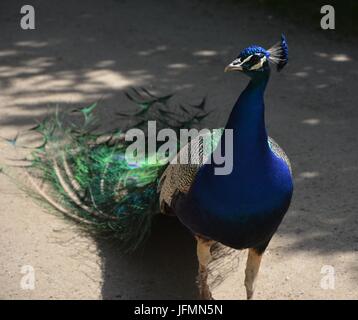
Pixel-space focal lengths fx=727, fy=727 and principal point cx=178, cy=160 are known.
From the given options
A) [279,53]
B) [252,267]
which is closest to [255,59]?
[279,53]

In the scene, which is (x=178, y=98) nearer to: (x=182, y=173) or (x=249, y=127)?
(x=182, y=173)

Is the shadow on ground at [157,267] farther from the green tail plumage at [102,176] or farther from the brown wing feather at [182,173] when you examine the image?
the brown wing feather at [182,173]

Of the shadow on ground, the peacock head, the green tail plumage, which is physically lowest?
the shadow on ground

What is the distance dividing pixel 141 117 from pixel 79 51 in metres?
1.93

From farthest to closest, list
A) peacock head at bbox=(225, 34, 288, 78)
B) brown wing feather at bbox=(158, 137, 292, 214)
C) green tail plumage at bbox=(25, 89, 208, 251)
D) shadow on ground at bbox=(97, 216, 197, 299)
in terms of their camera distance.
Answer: green tail plumage at bbox=(25, 89, 208, 251) < shadow on ground at bbox=(97, 216, 197, 299) < brown wing feather at bbox=(158, 137, 292, 214) < peacock head at bbox=(225, 34, 288, 78)

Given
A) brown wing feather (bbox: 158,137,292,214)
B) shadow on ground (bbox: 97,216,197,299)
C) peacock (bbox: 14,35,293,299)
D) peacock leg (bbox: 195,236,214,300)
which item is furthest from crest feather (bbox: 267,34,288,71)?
shadow on ground (bbox: 97,216,197,299)

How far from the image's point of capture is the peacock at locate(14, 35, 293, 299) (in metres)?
2.20

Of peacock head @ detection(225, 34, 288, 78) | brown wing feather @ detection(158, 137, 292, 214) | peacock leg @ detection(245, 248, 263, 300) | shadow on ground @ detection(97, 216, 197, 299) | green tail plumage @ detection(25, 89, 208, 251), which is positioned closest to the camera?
peacock head @ detection(225, 34, 288, 78)

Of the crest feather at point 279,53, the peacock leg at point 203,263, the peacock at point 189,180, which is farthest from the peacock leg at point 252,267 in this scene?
the crest feather at point 279,53

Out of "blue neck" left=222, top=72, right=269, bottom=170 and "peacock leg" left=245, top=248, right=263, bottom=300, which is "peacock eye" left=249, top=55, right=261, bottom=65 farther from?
"peacock leg" left=245, top=248, right=263, bottom=300

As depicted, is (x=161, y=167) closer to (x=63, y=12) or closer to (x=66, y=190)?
(x=66, y=190)

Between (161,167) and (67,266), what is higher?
(161,167)

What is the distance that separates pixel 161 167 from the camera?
280 cm
